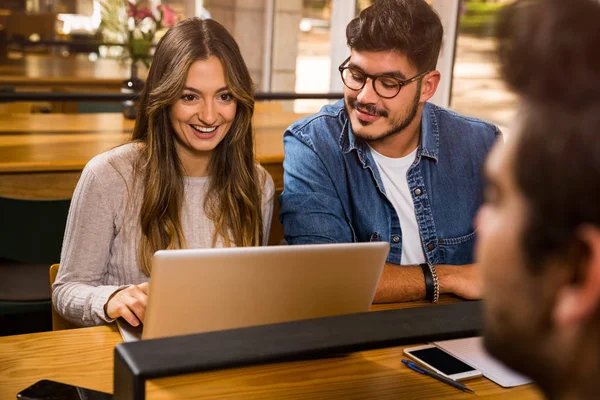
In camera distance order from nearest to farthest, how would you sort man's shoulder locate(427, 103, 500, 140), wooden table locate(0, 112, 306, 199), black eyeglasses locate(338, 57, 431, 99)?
black eyeglasses locate(338, 57, 431, 99)
man's shoulder locate(427, 103, 500, 140)
wooden table locate(0, 112, 306, 199)

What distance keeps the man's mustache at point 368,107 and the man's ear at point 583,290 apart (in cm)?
140

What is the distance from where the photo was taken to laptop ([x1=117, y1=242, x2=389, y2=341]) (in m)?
1.11

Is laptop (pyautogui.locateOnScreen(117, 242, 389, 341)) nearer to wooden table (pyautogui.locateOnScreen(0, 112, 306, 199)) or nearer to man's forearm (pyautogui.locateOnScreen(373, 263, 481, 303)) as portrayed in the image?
man's forearm (pyautogui.locateOnScreen(373, 263, 481, 303))

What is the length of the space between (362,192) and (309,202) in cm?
14

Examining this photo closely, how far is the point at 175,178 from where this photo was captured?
5.78 feet

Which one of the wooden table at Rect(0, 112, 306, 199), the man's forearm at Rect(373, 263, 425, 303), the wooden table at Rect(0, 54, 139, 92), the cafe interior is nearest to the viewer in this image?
the cafe interior

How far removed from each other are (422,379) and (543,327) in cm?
84

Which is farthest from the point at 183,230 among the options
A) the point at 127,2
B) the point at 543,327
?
the point at 127,2

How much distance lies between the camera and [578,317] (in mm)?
443

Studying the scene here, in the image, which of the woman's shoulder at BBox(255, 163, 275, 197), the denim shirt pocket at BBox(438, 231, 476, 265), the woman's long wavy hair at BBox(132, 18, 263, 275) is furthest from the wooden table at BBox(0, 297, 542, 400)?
the woman's shoulder at BBox(255, 163, 275, 197)

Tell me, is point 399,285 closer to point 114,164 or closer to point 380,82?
point 380,82

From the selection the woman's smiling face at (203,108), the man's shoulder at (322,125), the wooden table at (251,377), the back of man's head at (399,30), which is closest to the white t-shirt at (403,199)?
the man's shoulder at (322,125)

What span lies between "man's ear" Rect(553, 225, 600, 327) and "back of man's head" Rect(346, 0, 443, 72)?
1.41m

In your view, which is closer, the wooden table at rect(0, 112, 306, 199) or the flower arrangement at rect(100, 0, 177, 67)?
the wooden table at rect(0, 112, 306, 199)
